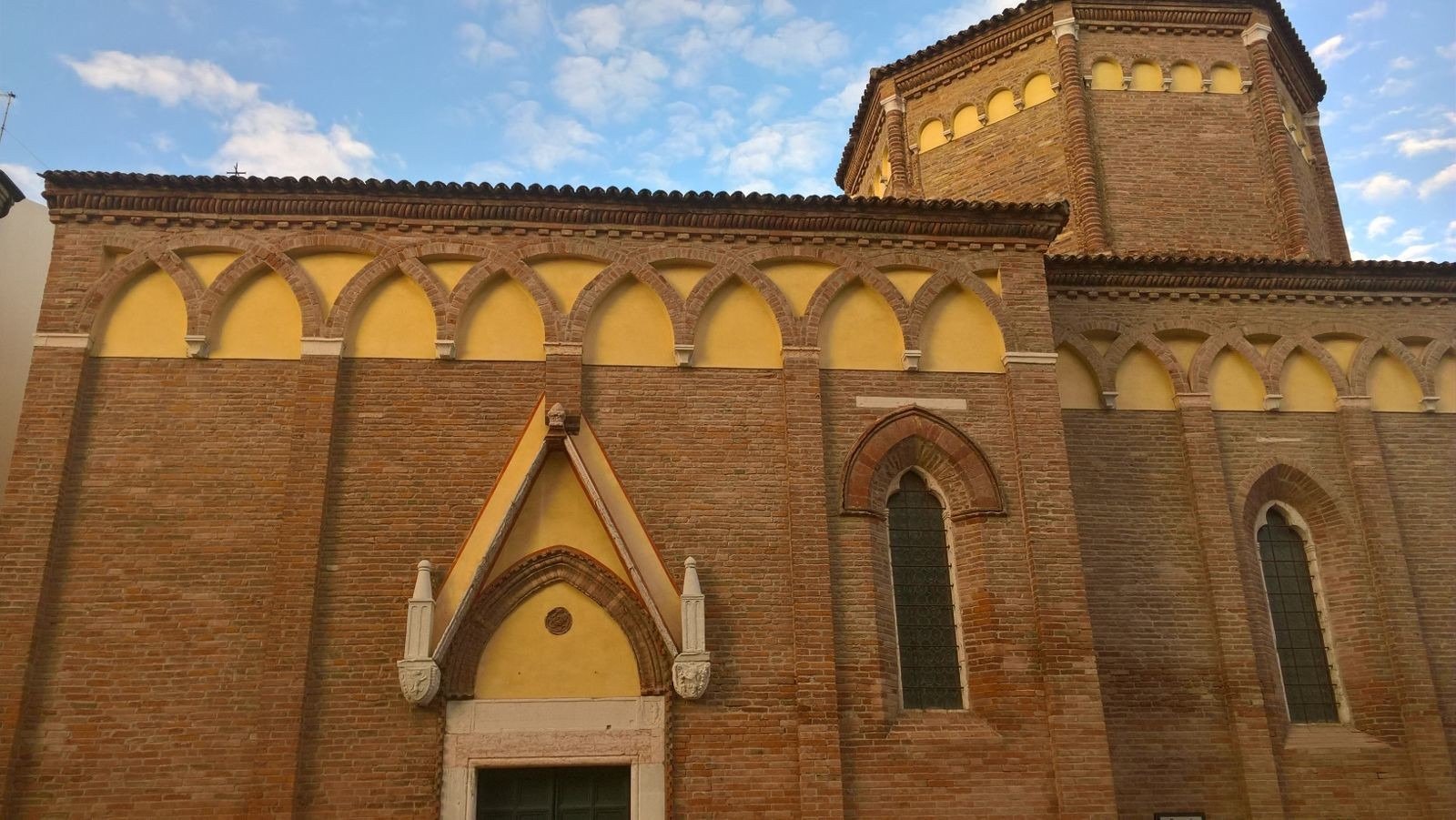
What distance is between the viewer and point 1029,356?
36.0ft

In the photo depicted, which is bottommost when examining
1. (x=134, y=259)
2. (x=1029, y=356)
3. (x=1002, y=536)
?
(x=1002, y=536)

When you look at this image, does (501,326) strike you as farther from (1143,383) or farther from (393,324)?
(1143,383)

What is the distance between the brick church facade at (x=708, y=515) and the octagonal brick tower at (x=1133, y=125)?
2.23 m

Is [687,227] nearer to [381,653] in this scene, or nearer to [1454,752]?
[381,653]

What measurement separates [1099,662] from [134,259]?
35.0ft

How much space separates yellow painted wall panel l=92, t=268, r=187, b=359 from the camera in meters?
10.2

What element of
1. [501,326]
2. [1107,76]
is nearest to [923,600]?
[501,326]

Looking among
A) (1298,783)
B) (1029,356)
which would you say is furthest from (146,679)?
(1298,783)

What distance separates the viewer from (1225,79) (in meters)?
15.4

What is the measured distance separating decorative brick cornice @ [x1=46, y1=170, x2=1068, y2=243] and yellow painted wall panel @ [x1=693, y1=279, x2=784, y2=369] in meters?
0.72

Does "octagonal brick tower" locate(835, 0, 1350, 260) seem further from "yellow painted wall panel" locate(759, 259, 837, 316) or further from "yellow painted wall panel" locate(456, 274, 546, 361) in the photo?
"yellow painted wall panel" locate(456, 274, 546, 361)

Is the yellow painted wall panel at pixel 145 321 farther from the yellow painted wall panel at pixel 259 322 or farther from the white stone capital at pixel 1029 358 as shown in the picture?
the white stone capital at pixel 1029 358

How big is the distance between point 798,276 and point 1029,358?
256 centimetres

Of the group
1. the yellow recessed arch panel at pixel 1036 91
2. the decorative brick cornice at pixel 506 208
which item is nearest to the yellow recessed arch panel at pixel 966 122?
the yellow recessed arch panel at pixel 1036 91
